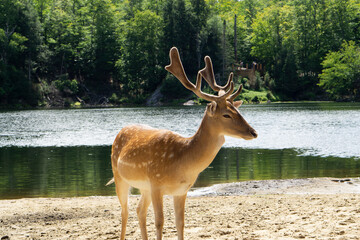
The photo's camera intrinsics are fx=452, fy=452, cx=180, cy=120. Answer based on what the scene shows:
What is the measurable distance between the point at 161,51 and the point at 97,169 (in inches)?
2805

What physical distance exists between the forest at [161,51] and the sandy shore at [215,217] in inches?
2651

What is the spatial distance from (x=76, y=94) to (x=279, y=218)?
77184 mm

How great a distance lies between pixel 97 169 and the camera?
18.4m

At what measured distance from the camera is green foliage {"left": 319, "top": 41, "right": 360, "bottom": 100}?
7812 cm

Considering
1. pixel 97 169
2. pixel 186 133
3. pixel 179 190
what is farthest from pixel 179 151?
pixel 186 133

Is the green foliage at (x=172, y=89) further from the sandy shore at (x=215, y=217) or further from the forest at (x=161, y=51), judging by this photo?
the sandy shore at (x=215, y=217)

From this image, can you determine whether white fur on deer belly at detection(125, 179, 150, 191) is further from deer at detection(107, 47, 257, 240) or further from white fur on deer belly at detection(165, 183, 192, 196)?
white fur on deer belly at detection(165, 183, 192, 196)

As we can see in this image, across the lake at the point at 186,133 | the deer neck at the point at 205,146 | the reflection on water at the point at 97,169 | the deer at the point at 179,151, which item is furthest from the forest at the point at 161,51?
the deer neck at the point at 205,146

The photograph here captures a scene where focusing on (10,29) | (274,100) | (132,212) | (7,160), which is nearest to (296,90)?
(274,100)

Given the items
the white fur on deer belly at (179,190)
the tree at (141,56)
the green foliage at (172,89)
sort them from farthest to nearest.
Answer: the tree at (141,56), the green foliage at (172,89), the white fur on deer belly at (179,190)

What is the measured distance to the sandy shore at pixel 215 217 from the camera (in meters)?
7.43

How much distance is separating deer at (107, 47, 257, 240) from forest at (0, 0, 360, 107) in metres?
72.3

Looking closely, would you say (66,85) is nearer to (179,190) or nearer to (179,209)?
(179,209)

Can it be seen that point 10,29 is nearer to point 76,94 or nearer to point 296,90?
point 76,94
